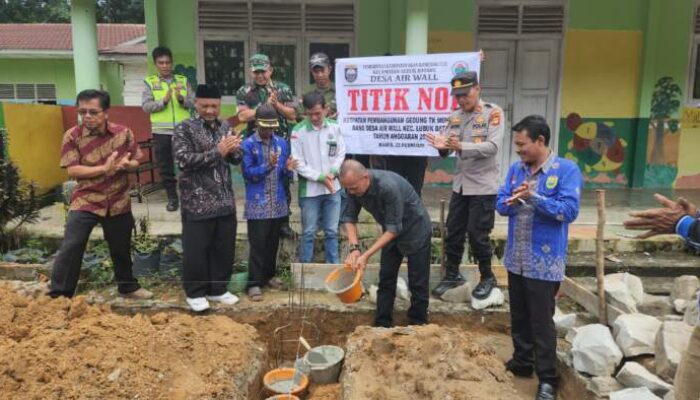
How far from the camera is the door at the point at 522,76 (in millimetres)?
9039

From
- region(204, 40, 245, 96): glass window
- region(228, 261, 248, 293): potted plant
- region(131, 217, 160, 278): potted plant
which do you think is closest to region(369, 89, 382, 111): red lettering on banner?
region(228, 261, 248, 293): potted plant

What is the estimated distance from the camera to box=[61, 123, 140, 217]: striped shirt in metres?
4.68

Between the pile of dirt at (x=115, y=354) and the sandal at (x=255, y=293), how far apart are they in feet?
2.06

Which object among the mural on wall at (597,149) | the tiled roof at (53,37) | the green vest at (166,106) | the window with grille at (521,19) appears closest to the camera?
the green vest at (166,106)

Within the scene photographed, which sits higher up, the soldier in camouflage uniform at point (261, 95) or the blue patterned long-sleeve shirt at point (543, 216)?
the soldier in camouflage uniform at point (261, 95)

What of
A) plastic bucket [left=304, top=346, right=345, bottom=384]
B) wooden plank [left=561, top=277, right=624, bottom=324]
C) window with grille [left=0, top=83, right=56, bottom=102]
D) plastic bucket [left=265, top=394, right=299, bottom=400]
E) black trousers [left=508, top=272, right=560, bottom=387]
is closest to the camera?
black trousers [left=508, top=272, right=560, bottom=387]

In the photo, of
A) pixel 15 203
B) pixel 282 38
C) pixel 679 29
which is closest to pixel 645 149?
pixel 679 29

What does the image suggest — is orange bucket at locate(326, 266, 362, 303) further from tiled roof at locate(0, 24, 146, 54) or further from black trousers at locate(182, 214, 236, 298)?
tiled roof at locate(0, 24, 146, 54)

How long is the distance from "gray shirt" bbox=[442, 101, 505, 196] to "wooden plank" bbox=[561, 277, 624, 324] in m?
1.35

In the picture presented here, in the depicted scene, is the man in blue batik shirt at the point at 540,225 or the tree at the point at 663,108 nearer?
the man in blue batik shirt at the point at 540,225

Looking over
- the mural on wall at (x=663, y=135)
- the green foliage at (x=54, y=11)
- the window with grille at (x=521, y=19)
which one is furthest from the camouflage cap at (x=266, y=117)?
the green foliage at (x=54, y=11)

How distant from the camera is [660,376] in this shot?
3641mm

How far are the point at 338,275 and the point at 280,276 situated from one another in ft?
5.15

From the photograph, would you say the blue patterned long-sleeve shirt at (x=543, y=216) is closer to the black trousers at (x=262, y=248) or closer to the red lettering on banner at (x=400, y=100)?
the red lettering on banner at (x=400, y=100)
